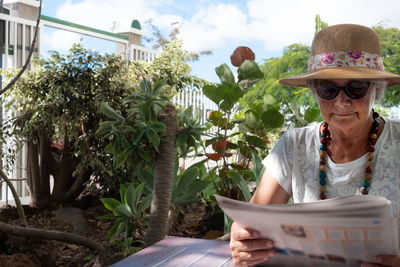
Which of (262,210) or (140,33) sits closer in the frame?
(262,210)

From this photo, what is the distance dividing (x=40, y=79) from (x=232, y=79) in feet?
6.73

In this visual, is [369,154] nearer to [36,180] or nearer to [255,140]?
[255,140]

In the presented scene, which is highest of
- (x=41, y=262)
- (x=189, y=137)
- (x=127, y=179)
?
(x=189, y=137)

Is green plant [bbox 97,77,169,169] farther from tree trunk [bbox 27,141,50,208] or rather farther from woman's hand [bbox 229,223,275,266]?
tree trunk [bbox 27,141,50,208]

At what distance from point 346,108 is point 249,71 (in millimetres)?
1133

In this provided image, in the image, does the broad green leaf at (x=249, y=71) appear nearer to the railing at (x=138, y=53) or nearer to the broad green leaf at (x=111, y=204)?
the broad green leaf at (x=111, y=204)

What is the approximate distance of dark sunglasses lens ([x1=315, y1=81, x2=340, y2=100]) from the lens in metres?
0.90

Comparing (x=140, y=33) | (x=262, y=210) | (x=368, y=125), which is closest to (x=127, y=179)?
(x=368, y=125)

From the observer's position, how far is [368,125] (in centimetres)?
100

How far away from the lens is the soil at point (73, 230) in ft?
6.73

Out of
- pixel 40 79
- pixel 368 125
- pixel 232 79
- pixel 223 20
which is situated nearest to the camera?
pixel 368 125

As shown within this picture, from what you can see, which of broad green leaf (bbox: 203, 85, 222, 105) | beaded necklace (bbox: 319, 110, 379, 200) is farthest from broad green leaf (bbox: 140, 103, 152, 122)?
beaded necklace (bbox: 319, 110, 379, 200)

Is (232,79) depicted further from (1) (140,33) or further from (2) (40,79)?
(1) (140,33)

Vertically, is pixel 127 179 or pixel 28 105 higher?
pixel 28 105
